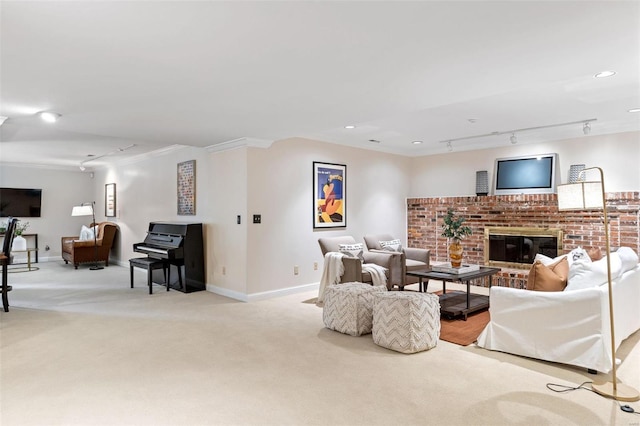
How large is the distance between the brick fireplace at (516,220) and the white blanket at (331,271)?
257 cm

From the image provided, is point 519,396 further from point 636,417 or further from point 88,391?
point 88,391

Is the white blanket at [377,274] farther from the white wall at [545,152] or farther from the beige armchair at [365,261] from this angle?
the white wall at [545,152]

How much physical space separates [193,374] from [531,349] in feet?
8.16

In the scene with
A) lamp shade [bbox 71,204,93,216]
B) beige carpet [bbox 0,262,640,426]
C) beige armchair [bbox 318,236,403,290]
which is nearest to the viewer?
beige carpet [bbox 0,262,640,426]

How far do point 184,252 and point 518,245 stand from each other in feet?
16.1

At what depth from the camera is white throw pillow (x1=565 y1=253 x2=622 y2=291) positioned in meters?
2.89

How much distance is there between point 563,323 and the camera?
9.37ft

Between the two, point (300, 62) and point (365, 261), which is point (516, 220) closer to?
point (365, 261)

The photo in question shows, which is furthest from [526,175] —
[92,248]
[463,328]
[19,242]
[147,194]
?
[19,242]

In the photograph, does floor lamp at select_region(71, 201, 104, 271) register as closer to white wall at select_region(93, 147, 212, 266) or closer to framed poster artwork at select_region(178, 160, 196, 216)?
white wall at select_region(93, 147, 212, 266)

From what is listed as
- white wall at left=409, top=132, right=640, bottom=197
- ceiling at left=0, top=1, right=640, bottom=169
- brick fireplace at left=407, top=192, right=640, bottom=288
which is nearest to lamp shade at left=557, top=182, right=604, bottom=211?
ceiling at left=0, top=1, right=640, bottom=169

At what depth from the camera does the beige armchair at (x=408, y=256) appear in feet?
17.3

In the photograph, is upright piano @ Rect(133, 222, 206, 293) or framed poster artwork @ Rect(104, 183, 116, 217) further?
framed poster artwork @ Rect(104, 183, 116, 217)

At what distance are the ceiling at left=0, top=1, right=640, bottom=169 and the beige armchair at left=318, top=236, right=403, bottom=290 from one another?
5.39 feet
